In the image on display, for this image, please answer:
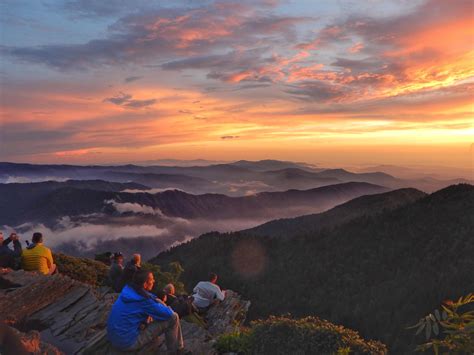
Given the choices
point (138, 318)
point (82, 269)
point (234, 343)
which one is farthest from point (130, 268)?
point (82, 269)

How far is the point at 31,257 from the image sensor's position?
1440 cm

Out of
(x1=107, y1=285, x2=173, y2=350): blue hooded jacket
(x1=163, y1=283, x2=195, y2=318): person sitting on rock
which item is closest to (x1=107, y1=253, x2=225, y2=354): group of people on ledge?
(x1=107, y1=285, x2=173, y2=350): blue hooded jacket

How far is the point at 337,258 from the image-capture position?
122188mm

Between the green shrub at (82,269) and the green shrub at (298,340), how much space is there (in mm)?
10550

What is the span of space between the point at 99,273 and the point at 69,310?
7.59 metres

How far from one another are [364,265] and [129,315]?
11821 centimetres

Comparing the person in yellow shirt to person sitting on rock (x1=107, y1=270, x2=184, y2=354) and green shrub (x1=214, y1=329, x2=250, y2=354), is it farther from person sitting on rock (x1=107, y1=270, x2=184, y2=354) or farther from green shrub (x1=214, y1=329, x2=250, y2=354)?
green shrub (x1=214, y1=329, x2=250, y2=354)

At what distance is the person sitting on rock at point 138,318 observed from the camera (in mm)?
7875

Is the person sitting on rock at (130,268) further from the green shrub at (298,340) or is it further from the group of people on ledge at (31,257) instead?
the green shrub at (298,340)

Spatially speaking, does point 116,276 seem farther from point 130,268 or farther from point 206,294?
point 206,294

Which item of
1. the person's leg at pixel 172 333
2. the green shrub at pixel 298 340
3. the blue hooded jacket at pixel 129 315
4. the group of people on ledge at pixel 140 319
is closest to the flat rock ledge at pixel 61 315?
the person's leg at pixel 172 333

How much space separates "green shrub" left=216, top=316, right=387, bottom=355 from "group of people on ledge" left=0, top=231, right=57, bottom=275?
28.0ft

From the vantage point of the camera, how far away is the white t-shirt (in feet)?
51.5

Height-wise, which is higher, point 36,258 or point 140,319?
point 140,319
